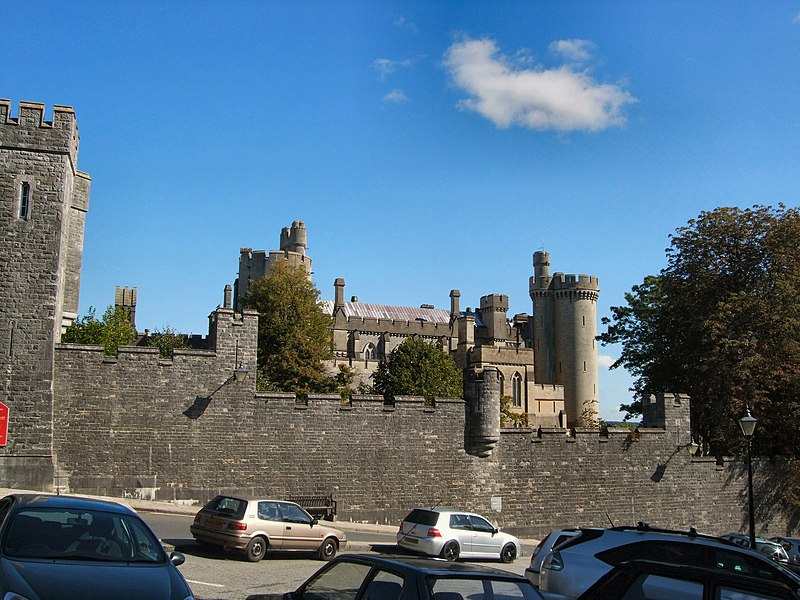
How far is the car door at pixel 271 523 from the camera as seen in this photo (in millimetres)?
→ 15831

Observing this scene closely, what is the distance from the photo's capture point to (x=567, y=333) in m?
89.1

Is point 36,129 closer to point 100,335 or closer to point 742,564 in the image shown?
point 100,335

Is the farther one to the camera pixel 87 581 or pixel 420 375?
pixel 420 375

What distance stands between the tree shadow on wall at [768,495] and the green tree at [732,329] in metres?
1.10

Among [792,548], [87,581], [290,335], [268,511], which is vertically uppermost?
[290,335]

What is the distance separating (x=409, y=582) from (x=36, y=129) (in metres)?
21.3

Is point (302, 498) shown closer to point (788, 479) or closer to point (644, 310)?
point (788, 479)

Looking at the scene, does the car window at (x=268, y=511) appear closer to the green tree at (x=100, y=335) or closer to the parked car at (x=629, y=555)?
the parked car at (x=629, y=555)

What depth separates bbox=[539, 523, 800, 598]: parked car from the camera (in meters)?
9.69

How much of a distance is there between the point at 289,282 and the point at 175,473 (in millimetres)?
25335

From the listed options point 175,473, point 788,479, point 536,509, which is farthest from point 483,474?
point 788,479

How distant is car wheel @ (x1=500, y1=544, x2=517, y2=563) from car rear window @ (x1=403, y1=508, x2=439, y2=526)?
89.8 inches

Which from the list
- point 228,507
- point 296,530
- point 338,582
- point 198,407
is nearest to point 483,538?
point 296,530

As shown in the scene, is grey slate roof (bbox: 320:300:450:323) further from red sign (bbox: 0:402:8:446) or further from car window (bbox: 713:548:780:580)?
car window (bbox: 713:548:780:580)
